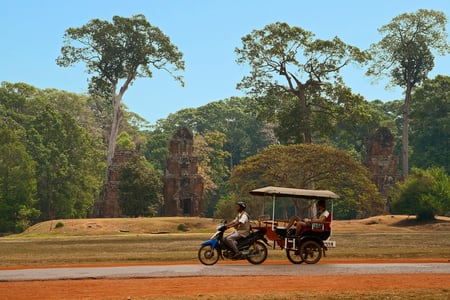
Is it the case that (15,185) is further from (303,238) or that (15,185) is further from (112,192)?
(303,238)

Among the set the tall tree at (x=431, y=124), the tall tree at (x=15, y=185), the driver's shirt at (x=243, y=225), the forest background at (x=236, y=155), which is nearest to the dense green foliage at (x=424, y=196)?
the forest background at (x=236, y=155)

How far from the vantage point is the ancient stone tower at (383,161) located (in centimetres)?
7762

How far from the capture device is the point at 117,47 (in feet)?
273

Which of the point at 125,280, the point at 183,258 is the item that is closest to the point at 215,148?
the point at 183,258

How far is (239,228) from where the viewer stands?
20609mm

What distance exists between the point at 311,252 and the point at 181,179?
57.9 metres

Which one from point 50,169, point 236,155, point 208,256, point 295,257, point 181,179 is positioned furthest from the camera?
point 236,155

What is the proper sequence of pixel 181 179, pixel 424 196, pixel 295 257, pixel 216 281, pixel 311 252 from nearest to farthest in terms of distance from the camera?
pixel 216 281, pixel 311 252, pixel 295 257, pixel 424 196, pixel 181 179

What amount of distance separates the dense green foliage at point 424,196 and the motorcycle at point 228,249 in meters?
41.7

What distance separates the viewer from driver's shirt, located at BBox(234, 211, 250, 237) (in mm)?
20516

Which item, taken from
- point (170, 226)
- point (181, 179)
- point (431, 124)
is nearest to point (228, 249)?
point (170, 226)

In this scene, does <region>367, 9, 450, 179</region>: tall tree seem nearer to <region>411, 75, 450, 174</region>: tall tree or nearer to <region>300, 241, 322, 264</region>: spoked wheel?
<region>411, 75, 450, 174</region>: tall tree

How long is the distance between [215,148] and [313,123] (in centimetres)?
3305

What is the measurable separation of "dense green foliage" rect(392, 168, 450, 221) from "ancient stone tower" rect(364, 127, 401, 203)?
13.9 metres
